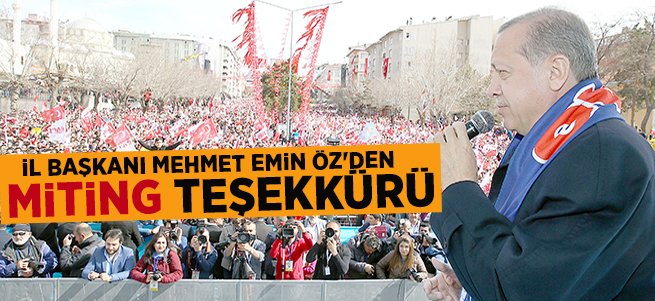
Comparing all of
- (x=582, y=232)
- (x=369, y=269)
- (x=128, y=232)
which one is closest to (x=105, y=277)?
(x=128, y=232)

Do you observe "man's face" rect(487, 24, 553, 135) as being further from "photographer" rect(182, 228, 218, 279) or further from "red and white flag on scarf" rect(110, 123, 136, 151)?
"red and white flag on scarf" rect(110, 123, 136, 151)

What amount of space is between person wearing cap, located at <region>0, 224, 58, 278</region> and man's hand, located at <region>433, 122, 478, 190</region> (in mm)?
5722

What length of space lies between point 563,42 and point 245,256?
5.64 meters

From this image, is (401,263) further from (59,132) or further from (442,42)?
(442,42)

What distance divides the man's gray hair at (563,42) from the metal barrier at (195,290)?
4.66 meters

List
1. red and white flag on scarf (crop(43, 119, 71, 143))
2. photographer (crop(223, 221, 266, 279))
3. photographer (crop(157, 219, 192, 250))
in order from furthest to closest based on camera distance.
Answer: red and white flag on scarf (crop(43, 119, 71, 143))
photographer (crop(157, 219, 192, 250))
photographer (crop(223, 221, 266, 279))

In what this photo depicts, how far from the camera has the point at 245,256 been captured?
6.43 metres

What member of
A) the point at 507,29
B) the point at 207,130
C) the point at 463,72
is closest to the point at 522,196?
the point at 507,29

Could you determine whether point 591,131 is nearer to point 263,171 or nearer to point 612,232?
point 612,232

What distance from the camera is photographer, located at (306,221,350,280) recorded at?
21.1 ft

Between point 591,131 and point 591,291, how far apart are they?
0.25 metres

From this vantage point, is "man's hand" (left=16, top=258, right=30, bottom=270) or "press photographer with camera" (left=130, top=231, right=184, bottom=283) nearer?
"press photographer with camera" (left=130, top=231, right=184, bottom=283)

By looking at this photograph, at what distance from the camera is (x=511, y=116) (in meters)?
1.17

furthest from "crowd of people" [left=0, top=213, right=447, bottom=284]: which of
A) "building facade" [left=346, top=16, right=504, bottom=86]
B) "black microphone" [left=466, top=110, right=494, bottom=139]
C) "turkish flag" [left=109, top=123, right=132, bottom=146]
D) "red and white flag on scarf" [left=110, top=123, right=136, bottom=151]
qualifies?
"building facade" [left=346, top=16, right=504, bottom=86]
